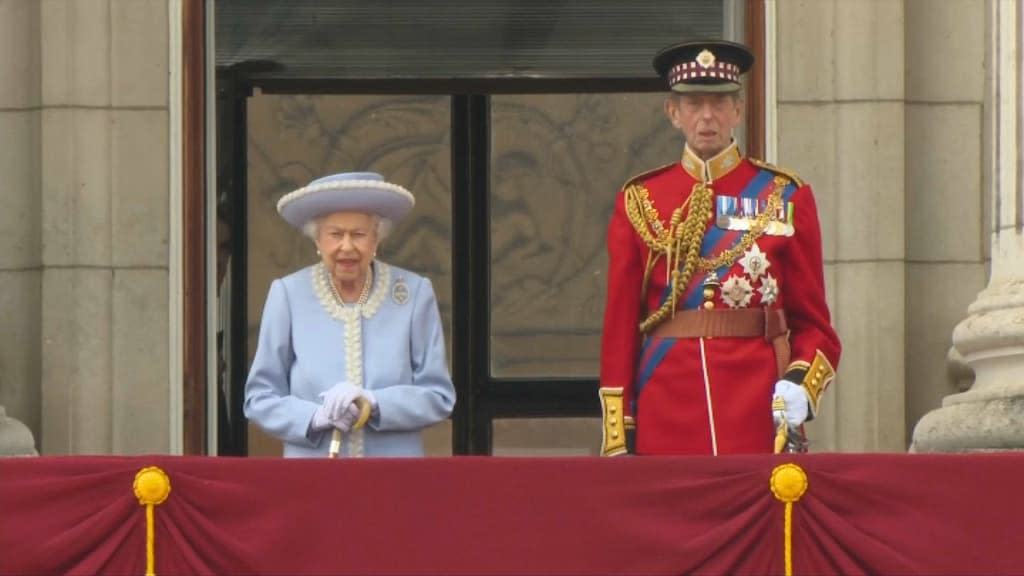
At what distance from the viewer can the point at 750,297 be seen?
10570 mm

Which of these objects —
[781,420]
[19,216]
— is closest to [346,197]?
[781,420]

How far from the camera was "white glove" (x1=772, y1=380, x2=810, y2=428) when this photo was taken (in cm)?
1030

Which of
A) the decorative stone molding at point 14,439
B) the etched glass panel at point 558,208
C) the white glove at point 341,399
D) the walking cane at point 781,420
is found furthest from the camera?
the etched glass panel at point 558,208

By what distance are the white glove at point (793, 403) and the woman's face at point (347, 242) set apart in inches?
52.7

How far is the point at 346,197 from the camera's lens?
33.5 feet

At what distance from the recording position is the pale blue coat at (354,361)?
10.2 metres

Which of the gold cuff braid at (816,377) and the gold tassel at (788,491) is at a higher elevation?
the gold cuff braid at (816,377)

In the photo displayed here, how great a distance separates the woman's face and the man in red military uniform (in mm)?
827

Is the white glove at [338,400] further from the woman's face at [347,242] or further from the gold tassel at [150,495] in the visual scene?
the gold tassel at [150,495]

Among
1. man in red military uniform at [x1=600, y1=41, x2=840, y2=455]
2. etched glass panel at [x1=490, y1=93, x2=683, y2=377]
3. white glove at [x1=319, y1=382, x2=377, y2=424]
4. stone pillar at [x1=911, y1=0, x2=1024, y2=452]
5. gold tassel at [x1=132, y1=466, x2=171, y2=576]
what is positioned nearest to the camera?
gold tassel at [x1=132, y1=466, x2=171, y2=576]

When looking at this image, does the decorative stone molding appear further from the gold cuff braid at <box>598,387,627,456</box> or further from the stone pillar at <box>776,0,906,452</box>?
the stone pillar at <box>776,0,906,452</box>

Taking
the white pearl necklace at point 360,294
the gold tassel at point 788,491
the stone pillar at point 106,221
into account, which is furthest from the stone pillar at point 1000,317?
the stone pillar at point 106,221

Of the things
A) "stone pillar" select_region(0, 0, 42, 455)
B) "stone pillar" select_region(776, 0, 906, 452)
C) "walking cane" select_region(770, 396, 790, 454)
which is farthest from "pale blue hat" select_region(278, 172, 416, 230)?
"stone pillar" select_region(776, 0, 906, 452)

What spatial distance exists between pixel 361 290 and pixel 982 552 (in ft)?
6.96
